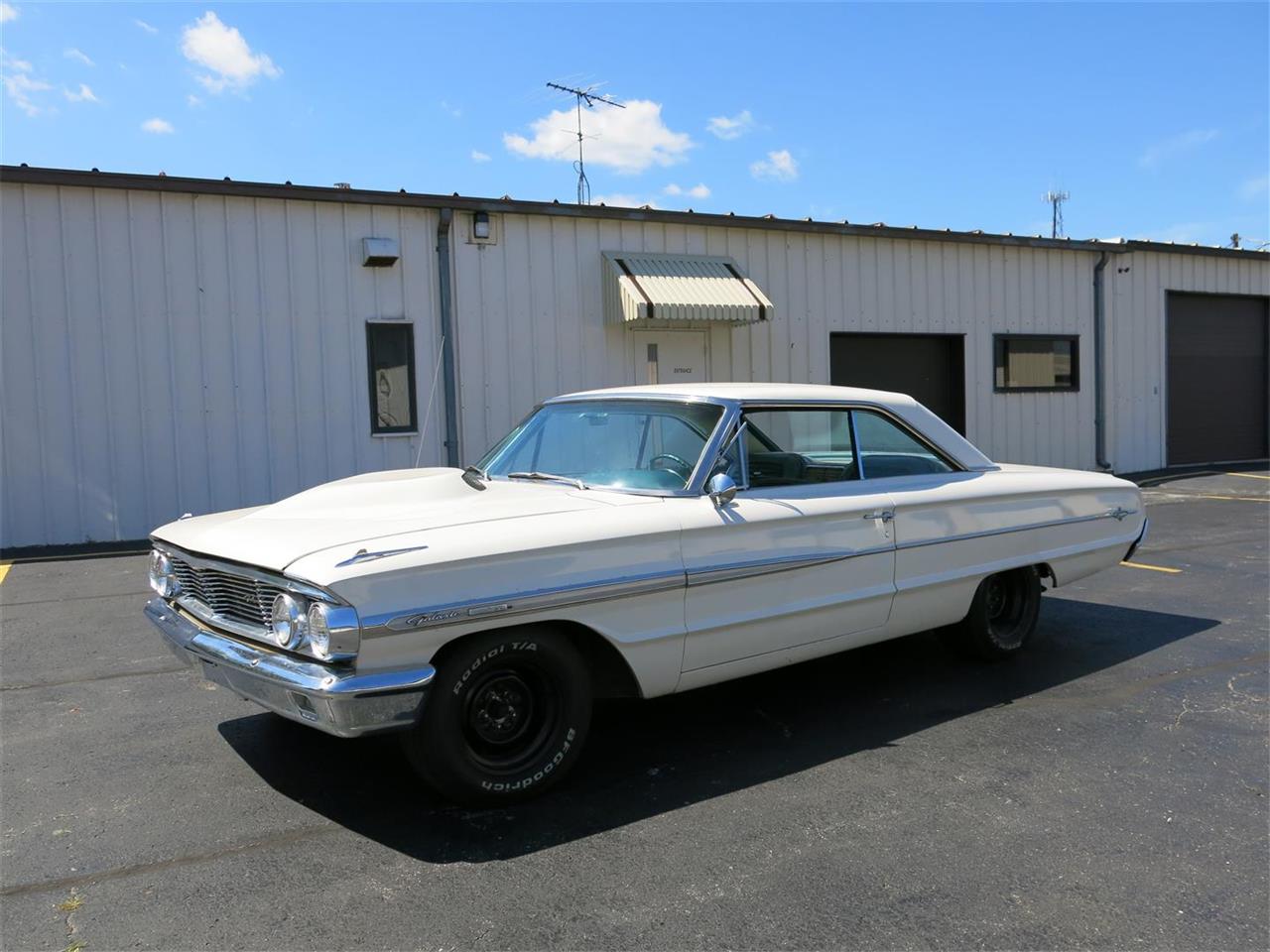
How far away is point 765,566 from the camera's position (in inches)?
161

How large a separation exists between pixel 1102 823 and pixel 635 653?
1.71 m

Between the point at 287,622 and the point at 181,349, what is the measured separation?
24.0ft

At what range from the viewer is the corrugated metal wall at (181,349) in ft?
30.0

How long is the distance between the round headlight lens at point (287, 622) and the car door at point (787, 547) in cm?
142

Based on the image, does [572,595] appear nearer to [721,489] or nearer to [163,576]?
[721,489]

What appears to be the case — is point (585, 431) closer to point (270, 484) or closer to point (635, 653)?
point (635, 653)

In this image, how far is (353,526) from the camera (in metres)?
3.58

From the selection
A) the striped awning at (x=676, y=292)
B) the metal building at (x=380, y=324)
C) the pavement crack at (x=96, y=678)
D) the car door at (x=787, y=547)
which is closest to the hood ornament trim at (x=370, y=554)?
the car door at (x=787, y=547)

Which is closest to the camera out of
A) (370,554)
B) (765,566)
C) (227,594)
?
(370,554)

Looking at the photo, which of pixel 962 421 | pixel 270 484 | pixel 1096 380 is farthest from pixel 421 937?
pixel 1096 380

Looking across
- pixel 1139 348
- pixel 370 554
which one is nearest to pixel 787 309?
pixel 1139 348

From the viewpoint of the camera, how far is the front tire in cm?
334

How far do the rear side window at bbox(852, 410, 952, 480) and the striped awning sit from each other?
6.06 meters

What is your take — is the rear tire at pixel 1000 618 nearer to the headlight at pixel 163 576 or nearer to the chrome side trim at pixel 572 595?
the chrome side trim at pixel 572 595
